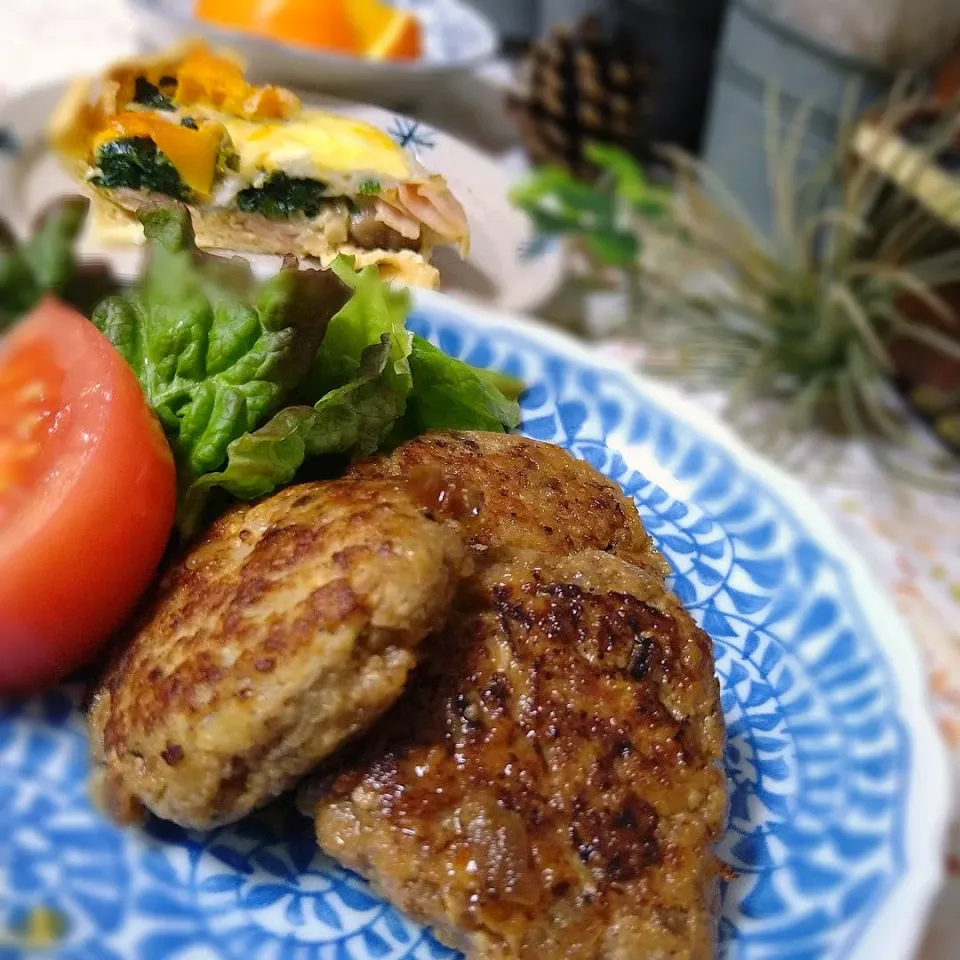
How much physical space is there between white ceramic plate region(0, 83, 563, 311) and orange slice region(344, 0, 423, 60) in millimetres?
1394

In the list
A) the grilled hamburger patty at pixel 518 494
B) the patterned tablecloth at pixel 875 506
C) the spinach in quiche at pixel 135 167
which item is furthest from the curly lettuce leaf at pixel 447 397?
the patterned tablecloth at pixel 875 506

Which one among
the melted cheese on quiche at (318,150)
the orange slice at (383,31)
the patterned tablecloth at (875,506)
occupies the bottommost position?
the patterned tablecloth at (875,506)

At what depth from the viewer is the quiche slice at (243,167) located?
1.91 ft

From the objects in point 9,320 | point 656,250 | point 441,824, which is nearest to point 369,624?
point 441,824

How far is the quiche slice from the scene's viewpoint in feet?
1.91

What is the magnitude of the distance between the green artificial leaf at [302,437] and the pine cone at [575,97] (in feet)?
5.83

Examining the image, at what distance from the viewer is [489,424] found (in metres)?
0.84

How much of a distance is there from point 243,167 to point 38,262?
15 centimetres

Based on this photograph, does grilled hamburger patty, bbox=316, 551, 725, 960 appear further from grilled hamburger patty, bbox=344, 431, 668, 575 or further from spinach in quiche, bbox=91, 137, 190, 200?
spinach in quiche, bbox=91, 137, 190, 200

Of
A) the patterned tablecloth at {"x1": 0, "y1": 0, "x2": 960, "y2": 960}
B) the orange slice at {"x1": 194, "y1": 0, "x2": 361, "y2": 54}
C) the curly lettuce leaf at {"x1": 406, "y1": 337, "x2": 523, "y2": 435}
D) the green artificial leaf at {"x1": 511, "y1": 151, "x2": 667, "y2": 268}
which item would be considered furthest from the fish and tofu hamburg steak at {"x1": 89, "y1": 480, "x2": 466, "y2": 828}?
the green artificial leaf at {"x1": 511, "y1": 151, "x2": 667, "y2": 268}

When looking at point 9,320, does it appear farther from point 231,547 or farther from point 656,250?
point 656,250

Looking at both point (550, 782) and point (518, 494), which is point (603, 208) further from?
point (550, 782)

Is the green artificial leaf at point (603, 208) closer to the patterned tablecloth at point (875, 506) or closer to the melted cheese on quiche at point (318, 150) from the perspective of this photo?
the patterned tablecloth at point (875, 506)

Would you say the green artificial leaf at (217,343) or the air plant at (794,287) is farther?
the air plant at (794,287)
